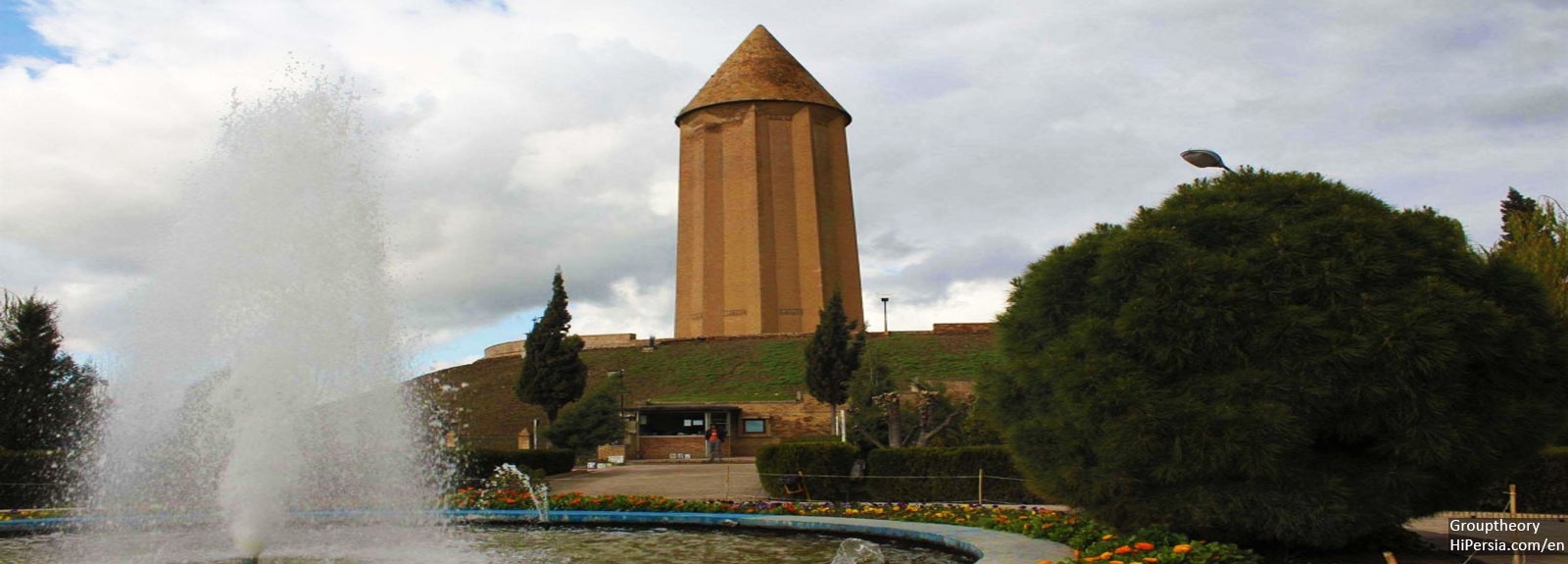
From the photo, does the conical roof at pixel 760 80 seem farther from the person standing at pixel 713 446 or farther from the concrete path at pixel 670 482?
the concrete path at pixel 670 482

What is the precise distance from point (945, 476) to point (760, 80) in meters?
43.4

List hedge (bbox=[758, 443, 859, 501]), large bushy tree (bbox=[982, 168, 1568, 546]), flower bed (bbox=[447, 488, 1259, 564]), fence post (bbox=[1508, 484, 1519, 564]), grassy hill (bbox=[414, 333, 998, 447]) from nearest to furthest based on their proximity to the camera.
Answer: fence post (bbox=[1508, 484, 1519, 564])
flower bed (bbox=[447, 488, 1259, 564])
large bushy tree (bbox=[982, 168, 1568, 546])
hedge (bbox=[758, 443, 859, 501])
grassy hill (bbox=[414, 333, 998, 447])

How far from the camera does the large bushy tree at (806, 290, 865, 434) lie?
35594 mm

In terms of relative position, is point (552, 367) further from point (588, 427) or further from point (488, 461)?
point (488, 461)

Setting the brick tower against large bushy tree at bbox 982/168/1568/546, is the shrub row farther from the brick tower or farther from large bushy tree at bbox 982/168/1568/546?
the brick tower

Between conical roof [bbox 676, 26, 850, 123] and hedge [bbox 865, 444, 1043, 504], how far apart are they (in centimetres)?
4207

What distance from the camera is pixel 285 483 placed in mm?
10500

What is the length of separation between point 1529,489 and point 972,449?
22.6ft

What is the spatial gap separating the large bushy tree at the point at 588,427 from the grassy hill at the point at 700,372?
30.1 ft

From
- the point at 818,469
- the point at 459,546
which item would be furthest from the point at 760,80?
the point at 459,546

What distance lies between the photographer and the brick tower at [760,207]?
5825 centimetres

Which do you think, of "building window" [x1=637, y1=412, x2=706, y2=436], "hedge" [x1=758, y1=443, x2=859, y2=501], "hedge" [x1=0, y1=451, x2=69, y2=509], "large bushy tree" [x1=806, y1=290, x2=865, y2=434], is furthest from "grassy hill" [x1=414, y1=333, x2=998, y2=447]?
"hedge" [x1=758, y1=443, x2=859, y2=501]

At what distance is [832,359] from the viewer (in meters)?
35.6

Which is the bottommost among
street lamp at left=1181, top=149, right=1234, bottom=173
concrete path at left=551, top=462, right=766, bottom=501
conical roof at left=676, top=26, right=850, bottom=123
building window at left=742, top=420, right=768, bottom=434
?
concrete path at left=551, top=462, right=766, bottom=501
